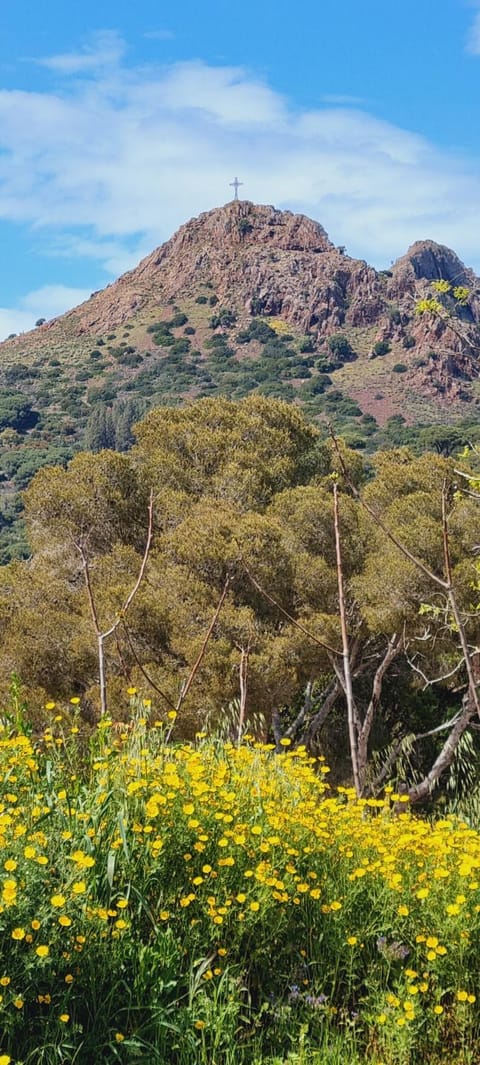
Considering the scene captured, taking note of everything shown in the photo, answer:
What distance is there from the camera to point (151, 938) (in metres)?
2.96

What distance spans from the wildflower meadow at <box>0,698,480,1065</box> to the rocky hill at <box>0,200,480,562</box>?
5479 cm

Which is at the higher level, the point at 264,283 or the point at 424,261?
the point at 424,261

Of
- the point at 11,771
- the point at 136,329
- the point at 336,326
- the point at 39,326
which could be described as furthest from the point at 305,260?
the point at 11,771

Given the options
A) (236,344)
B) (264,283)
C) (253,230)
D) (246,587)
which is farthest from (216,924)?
(253,230)

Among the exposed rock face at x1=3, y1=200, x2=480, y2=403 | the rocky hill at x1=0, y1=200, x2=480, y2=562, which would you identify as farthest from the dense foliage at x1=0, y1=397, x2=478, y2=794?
the exposed rock face at x1=3, y1=200, x2=480, y2=403

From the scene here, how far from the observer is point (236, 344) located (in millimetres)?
89312

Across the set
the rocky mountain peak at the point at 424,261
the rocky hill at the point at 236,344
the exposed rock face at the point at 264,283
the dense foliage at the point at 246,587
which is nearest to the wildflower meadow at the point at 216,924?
the dense foliage at the point at 246,587

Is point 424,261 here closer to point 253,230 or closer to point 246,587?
point 253,230

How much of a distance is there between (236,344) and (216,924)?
88.4m

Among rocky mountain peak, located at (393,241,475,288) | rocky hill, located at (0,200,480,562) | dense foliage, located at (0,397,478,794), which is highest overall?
rocky mountain peak, located at (393,241,475,288)

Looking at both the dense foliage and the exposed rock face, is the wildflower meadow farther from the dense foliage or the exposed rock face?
the exposed rock face

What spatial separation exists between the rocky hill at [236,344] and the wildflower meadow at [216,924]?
54.8 metres

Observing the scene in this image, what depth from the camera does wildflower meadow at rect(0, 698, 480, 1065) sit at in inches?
101

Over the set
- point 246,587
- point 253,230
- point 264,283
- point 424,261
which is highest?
point 253,230
